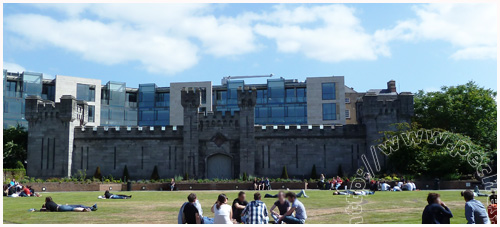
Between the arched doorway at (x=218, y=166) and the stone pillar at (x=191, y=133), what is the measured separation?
1022 mm

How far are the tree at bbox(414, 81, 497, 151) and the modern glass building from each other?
928 inches

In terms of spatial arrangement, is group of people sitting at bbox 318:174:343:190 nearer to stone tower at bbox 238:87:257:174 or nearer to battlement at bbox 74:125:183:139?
stone tower at bbox 238:87:257:174

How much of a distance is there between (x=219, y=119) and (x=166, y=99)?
3310 cm

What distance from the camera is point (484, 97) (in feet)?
169

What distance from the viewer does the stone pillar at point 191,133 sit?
51156 mm

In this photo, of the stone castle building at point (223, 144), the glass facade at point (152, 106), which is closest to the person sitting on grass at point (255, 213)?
the stone castle building at point (223, 144)

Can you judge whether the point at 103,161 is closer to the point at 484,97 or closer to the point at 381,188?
the point at 381,188

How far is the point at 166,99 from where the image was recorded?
3275 inches

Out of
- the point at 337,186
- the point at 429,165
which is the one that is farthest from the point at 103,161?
the point at 429,165

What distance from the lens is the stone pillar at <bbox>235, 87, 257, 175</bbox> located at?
50688mm

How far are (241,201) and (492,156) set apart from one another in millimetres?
35952

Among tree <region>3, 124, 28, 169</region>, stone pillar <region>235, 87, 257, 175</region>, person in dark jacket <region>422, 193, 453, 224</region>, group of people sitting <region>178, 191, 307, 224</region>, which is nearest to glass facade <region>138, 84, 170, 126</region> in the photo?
tree <region>3, 124, 28, 169</region>

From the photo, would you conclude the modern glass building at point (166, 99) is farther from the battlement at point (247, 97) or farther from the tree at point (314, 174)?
the tree at point (314, 174)

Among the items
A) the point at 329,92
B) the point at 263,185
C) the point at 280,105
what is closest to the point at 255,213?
the point at 263,185
